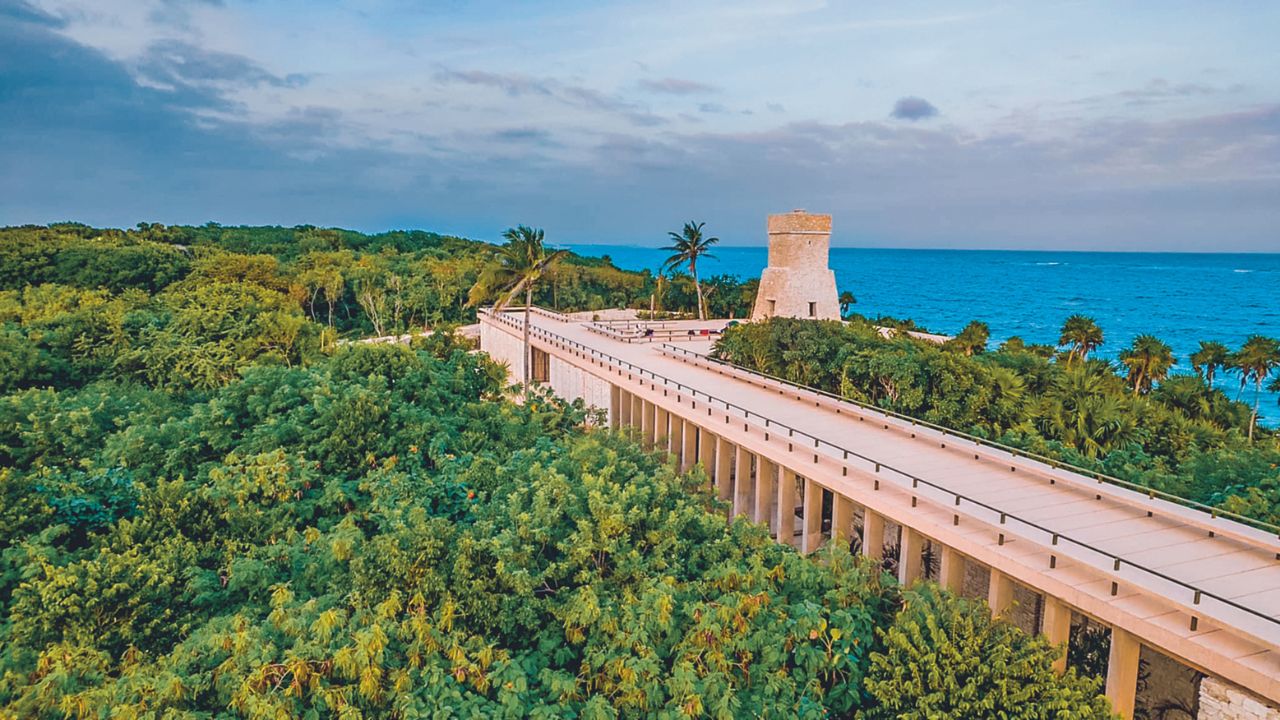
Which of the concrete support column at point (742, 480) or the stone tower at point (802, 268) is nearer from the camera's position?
the concrete support column at point (742, 480)

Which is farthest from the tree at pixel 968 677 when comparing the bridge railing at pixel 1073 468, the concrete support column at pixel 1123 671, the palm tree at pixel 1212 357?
the palm tree at pixel 1212 357

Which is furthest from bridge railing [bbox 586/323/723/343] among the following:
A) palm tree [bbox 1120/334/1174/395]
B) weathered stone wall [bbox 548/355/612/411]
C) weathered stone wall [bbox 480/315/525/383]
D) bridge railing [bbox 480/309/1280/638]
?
palm tree [bbox 1120/334/1174/395]

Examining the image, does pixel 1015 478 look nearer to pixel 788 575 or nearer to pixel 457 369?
pixel 788 575

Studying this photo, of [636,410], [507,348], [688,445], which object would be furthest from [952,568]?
[507,348]

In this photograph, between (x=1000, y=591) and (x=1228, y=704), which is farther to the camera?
(x=1000, y=591)

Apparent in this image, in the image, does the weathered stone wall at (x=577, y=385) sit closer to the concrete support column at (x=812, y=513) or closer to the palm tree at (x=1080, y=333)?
the concrete support column at (x=812, y=513)

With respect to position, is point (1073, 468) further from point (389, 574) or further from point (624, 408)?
point (624, 408)
